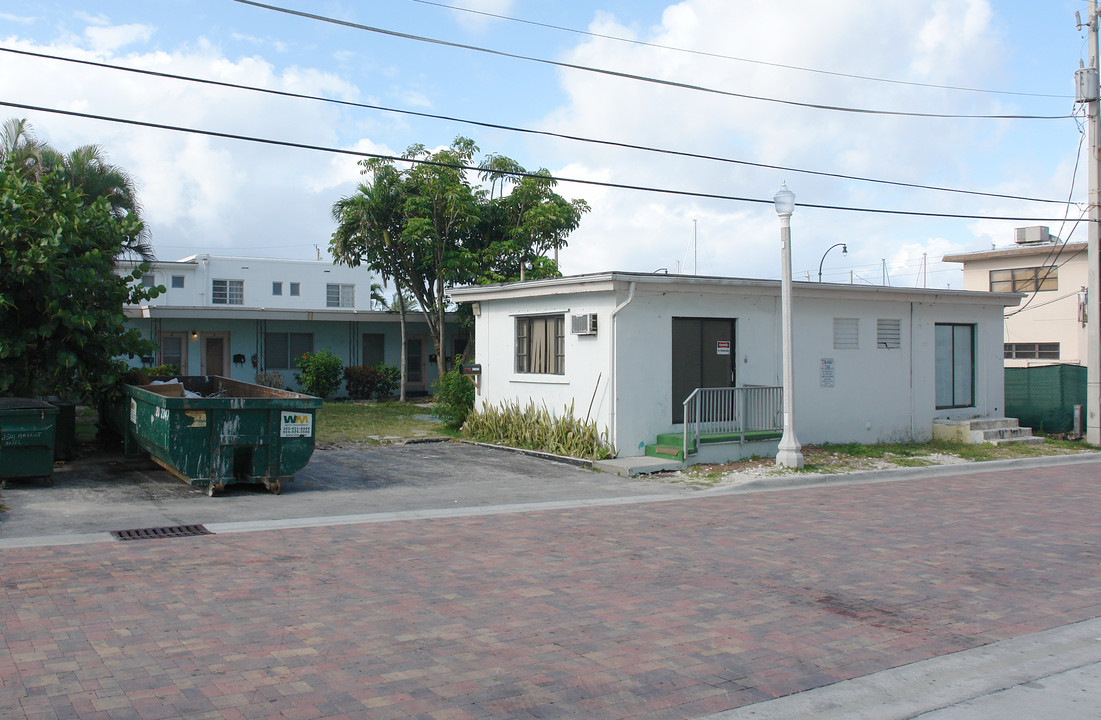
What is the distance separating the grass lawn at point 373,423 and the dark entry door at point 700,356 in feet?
18.3

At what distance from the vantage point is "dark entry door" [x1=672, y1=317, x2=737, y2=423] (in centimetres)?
1645

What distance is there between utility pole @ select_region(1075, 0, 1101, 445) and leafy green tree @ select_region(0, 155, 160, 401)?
20388mm

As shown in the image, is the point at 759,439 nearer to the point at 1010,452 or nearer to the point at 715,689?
the point at 1010,452

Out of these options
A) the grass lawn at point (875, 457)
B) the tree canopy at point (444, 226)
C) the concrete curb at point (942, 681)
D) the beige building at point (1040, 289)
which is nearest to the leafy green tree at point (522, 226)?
the tree canopy at point (444, 226)

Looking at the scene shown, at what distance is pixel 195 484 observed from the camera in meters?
11.6

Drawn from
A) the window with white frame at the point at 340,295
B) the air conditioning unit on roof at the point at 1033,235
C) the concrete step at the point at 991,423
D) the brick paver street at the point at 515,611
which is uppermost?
the air conditioning unit on roof at the point at 1033,235

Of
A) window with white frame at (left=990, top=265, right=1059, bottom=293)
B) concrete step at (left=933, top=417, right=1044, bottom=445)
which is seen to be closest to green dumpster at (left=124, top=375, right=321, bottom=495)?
concrete step at (left=933, top=417, right=1044, bottom=445)

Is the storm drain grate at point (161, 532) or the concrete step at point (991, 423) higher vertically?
the concrete step at point (991, 423)

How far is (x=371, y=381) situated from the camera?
3017 centimetres

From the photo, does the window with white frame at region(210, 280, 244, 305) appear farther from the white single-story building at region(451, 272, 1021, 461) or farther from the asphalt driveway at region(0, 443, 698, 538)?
the asphalt driveway at region(0, 443, 698, 538)

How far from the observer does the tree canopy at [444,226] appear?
89.2 feet

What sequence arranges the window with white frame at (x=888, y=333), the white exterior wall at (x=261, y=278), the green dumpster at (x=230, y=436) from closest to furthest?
the green dumpster at (x=230, y=436) → the window with white frame at (x=888, y=333) → the white exterior wall at (x=261, y=278)

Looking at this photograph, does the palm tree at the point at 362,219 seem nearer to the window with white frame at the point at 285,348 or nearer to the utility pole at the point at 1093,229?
the window with white frame at the point at 285,348

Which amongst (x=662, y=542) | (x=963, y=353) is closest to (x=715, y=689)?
(x=662, y=542)
